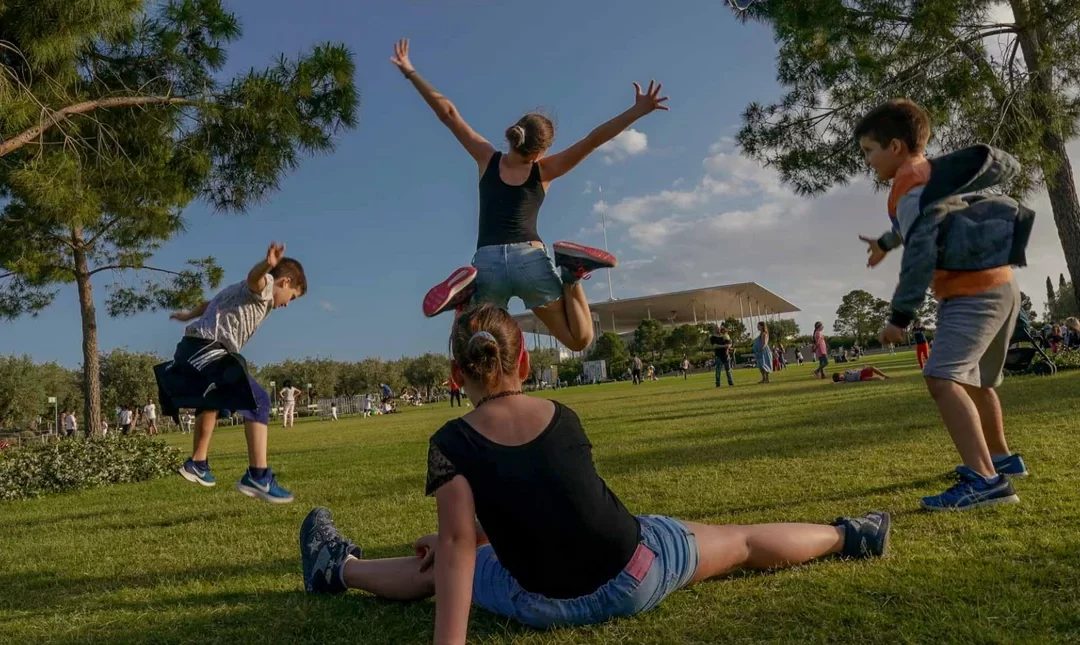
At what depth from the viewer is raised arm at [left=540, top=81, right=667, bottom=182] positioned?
13.2 feet

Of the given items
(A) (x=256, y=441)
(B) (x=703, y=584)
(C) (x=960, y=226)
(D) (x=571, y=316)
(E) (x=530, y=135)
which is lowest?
(B) (x=703, y=584)

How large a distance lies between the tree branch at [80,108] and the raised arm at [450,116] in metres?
5.46

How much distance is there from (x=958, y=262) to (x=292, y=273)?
12.9 feet

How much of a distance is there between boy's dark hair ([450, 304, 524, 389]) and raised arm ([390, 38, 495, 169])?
6.73ft

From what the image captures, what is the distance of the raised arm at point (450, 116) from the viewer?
416 centimetres

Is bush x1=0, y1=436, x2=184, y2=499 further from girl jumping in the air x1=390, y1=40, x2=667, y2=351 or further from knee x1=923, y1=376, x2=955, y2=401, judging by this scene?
knee x1=923, y1=376, x2=955, y2=401

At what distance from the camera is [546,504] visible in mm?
2092

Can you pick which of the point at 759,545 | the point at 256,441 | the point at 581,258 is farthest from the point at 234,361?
the point at 759,545

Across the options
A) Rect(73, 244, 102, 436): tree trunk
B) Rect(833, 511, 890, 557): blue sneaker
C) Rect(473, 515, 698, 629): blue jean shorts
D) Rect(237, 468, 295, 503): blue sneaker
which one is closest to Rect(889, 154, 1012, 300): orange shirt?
Rect(833, 511, 890, 557): blue sneaker

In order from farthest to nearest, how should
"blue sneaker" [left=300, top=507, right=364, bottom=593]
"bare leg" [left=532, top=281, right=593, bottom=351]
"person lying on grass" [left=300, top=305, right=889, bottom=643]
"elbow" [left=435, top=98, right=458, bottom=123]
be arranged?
1. "elbow" [left=435, top=98, right=458, bottom=123]
2. "bare leg" [left=532, top=281, right=593, bottom=351]
3. "blue sneaker" [left=300, top=507, right=364, bottom=593]
4. "person lying on grass" [left=300, top=305, right=889, bottom=643]

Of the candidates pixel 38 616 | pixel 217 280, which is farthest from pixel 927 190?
pixel 217 280

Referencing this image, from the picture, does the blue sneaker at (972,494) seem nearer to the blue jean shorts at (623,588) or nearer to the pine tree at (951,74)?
the blue jean shorts at (623,588)

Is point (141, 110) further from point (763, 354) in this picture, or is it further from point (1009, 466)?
point (763, 354)

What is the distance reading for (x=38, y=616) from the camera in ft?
9.50
